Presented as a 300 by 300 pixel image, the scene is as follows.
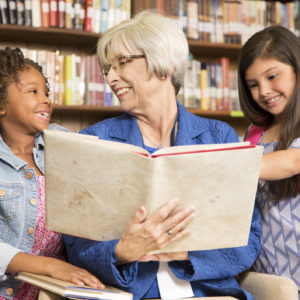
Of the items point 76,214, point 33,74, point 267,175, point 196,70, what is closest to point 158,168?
point 76,214

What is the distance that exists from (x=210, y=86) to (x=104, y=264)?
1.77 metres

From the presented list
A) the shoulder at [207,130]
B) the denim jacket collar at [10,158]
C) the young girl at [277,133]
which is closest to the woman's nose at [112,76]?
the shoulder at [207,130]

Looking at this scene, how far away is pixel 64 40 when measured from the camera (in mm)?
2453

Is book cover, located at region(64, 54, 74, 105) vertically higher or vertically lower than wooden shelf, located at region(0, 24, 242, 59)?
lower

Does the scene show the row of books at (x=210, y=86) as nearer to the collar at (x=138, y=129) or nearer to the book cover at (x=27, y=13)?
the book cover at (x=27, y=13)

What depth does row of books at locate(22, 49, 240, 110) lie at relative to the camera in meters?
2.30

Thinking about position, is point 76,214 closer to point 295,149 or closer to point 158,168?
point 158,168

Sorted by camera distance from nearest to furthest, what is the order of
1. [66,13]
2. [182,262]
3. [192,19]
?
1. [182,262]
2. [66,13]
3. [192,19]

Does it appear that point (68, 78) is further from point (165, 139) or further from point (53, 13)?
point (165, 139)

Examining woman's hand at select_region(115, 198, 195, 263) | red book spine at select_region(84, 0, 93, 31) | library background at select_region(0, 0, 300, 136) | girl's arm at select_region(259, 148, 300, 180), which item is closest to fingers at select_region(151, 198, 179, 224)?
woman's hand at select_region(115, 198, 195, 263)

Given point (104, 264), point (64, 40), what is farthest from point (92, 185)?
point (64, 40)

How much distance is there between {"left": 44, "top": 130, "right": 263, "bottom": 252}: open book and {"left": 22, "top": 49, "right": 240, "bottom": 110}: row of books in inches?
55.4

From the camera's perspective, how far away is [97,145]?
906 millimetres

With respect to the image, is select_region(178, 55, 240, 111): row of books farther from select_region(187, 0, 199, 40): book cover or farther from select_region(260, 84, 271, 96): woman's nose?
select_region(260, 84, 271, 96): woman's nose
